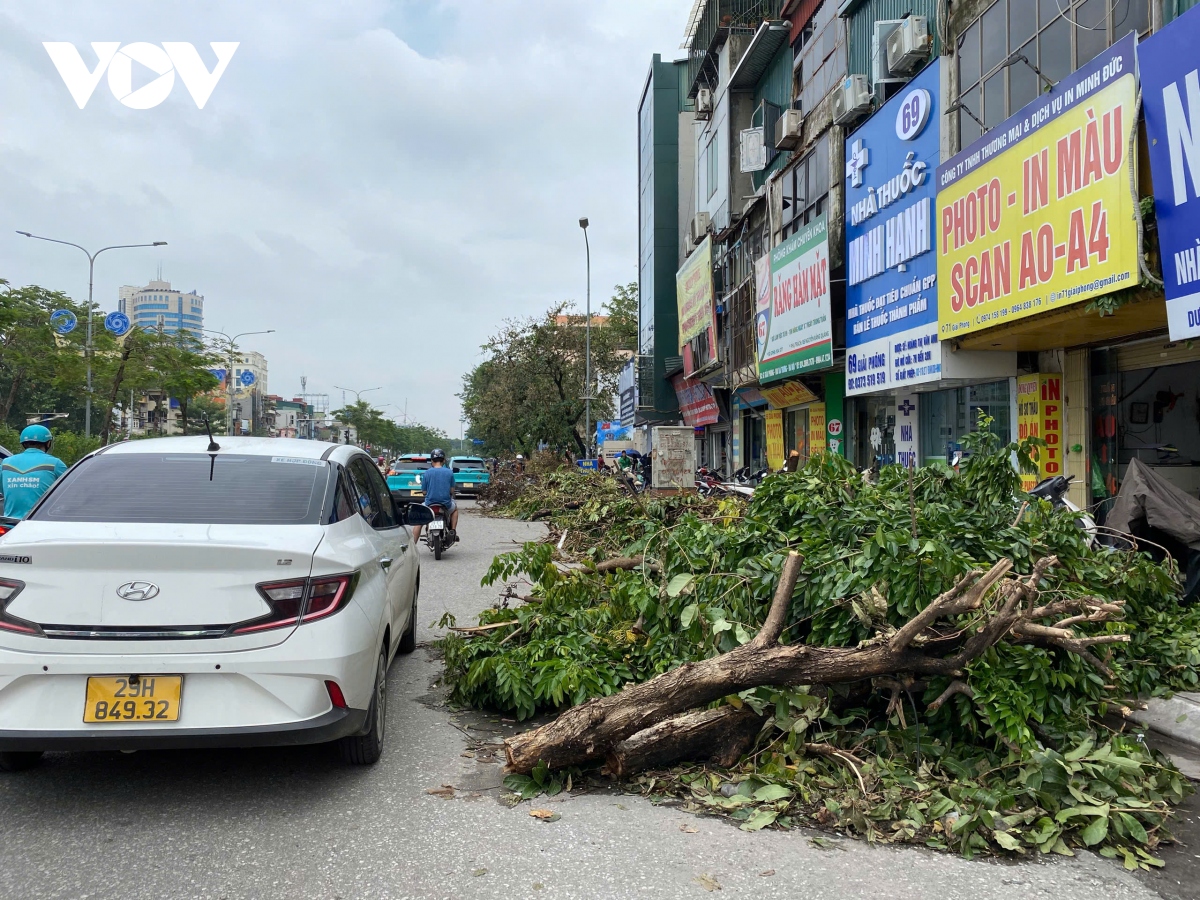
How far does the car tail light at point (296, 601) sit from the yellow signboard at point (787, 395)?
18662mm

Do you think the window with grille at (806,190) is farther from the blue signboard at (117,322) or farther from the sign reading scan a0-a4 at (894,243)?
the blue signboard at (117,322)

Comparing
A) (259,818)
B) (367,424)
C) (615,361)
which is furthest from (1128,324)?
(367,424)

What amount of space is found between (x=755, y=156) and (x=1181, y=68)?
1607cm

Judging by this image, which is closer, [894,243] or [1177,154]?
[1177,154]

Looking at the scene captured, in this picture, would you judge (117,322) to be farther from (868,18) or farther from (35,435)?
(35,435)

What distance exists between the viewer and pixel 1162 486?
22.2 ft

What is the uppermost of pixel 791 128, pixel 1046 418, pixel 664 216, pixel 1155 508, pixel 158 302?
pixel 158 302

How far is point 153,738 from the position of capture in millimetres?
3465

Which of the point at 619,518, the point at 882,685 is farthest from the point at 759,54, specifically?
the point at 882,685

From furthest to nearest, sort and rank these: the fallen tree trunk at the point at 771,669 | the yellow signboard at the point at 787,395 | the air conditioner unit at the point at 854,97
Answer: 1. the yellow signboard at the point at 787,395
2. the air conditioner unit at the point at 854,97
3. the fallen tree trunk at the point at 771,669

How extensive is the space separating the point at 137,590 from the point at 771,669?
269 cm

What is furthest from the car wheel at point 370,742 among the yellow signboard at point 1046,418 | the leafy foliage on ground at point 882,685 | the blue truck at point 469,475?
the blue truck at point 469,475

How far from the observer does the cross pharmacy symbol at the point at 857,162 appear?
16.5 meters

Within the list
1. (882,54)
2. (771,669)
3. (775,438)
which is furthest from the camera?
(775,438)
